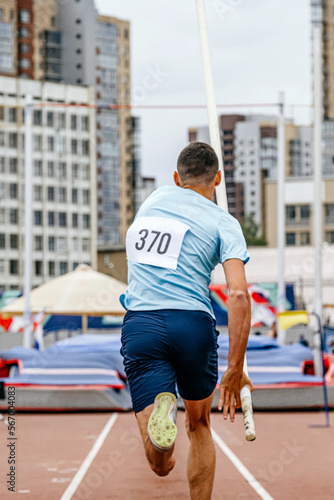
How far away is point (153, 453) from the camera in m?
4.54

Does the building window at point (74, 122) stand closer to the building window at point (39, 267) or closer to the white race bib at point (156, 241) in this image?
the building window at point (39, 267)

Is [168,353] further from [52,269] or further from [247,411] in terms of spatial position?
[52,269]

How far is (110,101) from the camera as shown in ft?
487

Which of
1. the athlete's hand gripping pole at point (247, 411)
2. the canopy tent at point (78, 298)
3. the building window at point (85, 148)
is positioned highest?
the building window at point (85, 148)

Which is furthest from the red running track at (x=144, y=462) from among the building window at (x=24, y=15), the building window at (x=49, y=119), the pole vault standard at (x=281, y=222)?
the building window at (x=24, y=15)

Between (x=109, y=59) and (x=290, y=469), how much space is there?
138 metres

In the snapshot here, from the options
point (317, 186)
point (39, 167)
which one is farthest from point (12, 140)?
point (317, 186)

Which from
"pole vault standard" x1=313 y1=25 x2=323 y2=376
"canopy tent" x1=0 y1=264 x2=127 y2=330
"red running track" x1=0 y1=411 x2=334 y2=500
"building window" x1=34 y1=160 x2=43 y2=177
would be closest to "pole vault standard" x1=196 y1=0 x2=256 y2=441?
"red running track" x1=0 y1=411 x2=334 y2=500

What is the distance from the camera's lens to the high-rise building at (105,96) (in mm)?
135750

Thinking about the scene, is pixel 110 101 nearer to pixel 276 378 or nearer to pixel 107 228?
pixel 107 228

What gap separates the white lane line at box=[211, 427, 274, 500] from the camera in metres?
7.10

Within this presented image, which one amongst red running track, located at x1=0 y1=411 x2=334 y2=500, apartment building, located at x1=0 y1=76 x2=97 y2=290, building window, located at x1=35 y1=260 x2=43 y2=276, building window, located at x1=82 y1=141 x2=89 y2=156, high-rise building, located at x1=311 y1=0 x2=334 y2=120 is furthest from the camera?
high-rise building, located at x1=311 y1=0 x2=334 y2=120

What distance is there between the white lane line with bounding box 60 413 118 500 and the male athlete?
2453 millimetres

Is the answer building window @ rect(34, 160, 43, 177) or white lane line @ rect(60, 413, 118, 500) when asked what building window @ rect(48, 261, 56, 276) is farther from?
white lane line @ rect(60, 413, 118, 500)
